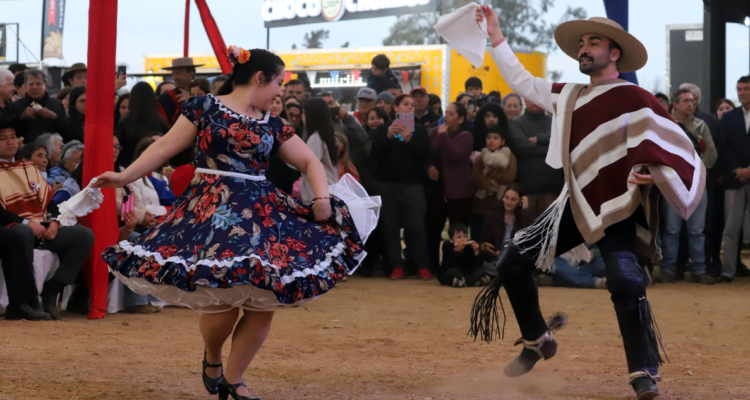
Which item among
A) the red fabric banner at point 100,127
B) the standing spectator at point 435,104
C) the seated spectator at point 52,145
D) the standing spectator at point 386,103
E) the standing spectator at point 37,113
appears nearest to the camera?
the red fabric banner at point 100,127

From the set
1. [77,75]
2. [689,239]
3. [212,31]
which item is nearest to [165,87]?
[212,31]

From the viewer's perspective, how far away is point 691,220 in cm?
1007

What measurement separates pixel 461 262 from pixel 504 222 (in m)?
0.72

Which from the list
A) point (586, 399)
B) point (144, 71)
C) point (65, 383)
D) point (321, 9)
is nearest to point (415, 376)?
point (586, 399)

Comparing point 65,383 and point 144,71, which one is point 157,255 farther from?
point 144,71

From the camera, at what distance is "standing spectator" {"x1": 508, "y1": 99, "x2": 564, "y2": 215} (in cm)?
940

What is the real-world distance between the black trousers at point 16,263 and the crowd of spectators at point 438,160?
4.07ft

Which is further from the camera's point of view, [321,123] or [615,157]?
[321,123]

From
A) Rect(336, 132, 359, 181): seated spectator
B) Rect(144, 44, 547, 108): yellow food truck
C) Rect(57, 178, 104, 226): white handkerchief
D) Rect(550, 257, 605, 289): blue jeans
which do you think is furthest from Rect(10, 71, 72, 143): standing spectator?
Rect(144, 44, 547, 108): yellow food truck

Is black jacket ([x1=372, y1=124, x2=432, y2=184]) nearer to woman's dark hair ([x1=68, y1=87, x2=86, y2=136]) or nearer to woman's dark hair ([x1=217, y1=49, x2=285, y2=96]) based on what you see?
woman's dark hair ([x1=68, y1=87, x2=86, y2=136])

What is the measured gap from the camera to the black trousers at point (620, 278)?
13.7 ft

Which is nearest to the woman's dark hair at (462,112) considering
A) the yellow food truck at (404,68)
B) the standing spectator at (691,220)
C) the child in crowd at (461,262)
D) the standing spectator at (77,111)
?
the child in crowd at (461,262)

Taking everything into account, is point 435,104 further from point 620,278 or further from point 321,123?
point 620,278

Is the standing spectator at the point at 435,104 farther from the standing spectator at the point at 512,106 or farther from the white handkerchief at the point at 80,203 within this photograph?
the white handkerchief at the point at 80,203
